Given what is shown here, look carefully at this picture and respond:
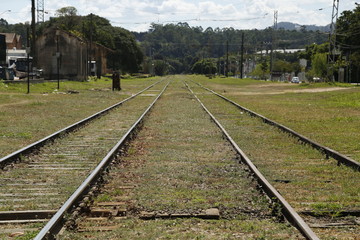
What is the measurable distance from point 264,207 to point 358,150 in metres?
5.82

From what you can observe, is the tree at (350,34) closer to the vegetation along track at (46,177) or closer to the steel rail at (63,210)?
the vegetation along track at (46,177)

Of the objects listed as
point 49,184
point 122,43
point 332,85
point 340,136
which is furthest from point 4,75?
point 122,43

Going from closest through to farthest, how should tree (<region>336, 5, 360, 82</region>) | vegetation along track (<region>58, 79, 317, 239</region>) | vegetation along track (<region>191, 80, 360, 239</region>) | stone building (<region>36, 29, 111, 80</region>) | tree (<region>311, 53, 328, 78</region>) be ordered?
vegetation along track (<region>58, 79, 317, 239</region>)
vegetation along track (<region>191, 80, 360, 239</region>)
stone building (<region>36, 29, 111, 80</region>)
tree (<region>311, 53, 328, 78</region>)
tree (<region>336, 5, 360, 82</region>)

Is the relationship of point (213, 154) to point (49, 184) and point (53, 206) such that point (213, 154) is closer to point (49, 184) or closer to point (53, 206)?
point (49, 184)

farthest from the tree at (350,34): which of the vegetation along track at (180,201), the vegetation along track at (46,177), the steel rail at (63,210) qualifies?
the steel rail at (63,210)

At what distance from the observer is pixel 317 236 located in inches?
209

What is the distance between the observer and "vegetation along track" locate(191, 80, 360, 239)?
596cm

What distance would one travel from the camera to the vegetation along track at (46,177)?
5.97 m

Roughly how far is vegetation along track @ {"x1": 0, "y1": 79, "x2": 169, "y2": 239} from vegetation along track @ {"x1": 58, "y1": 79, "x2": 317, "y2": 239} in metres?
0.51

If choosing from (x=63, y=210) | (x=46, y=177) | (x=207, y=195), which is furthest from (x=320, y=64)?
(x=63, y=210)

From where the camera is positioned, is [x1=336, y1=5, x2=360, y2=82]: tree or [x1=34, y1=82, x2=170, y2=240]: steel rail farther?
[x1=336, y1=5, x2=360, y2=82]: tree

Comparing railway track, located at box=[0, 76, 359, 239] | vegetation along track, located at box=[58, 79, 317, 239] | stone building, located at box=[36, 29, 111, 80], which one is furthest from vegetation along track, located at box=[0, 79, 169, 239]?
stone building, located at box=[36, 29, 111, 80]

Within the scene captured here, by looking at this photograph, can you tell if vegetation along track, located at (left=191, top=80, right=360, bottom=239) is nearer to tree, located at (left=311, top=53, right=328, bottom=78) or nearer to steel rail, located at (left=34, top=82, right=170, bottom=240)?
steel rail, located at (left=34, top=82, right=170, bottom=240)

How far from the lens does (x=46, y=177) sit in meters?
8.24
